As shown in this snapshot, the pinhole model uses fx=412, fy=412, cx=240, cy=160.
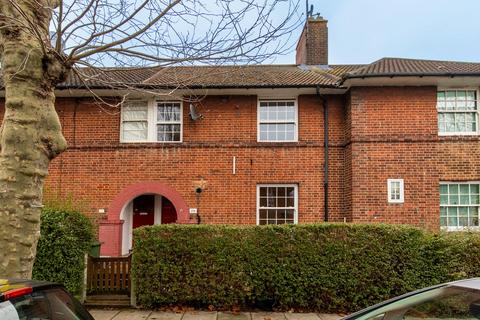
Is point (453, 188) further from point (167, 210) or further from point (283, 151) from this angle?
point (167, 210)

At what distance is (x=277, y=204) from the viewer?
38.9 feet

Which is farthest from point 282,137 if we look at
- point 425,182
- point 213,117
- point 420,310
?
point 420,310

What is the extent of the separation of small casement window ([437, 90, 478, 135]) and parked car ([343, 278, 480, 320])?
30.8ft

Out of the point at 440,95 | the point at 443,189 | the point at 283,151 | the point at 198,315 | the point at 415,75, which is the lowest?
the point at 198,315

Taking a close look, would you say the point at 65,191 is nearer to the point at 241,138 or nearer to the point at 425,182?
Answer: the point at 241,138

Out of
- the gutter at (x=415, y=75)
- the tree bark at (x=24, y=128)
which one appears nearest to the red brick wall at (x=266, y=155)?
the gutter at (x=415, y=75)

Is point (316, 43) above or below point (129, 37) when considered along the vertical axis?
above

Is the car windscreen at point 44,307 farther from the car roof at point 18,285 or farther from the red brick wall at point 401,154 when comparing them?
the red brick wall at point 401,154

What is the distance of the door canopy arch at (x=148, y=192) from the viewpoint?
11.6 metres

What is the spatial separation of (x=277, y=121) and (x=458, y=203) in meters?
5.40

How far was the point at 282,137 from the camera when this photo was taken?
1201 cm

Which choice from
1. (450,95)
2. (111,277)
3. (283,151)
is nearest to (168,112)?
(283,151)

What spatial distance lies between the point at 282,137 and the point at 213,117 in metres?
2.09

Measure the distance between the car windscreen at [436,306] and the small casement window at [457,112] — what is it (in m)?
9.41
